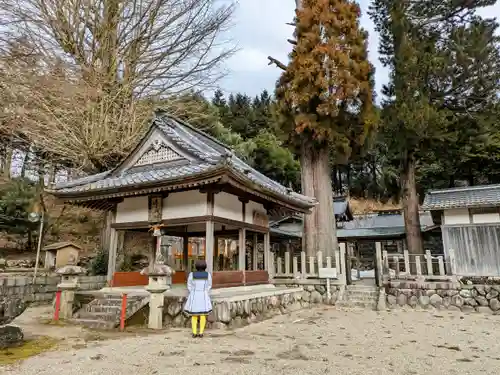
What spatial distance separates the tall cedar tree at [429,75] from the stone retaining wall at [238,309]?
10.0 m

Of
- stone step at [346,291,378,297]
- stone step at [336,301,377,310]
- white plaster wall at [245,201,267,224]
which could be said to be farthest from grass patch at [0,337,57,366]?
stone step at [346,291,378,297]

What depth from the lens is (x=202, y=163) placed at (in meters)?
8.47

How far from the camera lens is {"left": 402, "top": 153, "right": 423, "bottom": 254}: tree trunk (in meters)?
17.3

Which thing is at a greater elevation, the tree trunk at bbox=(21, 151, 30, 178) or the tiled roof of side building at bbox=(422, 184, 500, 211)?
the tree trunk at bbox=(21, 151, 30, 178)

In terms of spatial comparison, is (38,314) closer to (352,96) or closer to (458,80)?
(352,96)

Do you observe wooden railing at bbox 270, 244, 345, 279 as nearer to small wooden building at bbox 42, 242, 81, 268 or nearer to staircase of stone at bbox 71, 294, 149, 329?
staircase of stone at bbox 71, 294, 149, 329

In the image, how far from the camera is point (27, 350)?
5.20 m

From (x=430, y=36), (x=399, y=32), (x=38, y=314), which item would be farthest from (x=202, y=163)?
(x=430, y=36)

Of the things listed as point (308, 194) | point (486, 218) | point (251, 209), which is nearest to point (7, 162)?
point (251, 209)

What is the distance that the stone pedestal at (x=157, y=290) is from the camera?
23.1ft

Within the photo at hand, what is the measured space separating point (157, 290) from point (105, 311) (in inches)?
63.7

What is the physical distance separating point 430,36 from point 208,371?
19.3 m

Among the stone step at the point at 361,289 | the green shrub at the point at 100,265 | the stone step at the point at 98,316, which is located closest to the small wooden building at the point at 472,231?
the stone step at the point at 361,289

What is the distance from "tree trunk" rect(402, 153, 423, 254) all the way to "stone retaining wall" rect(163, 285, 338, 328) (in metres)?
9.19
